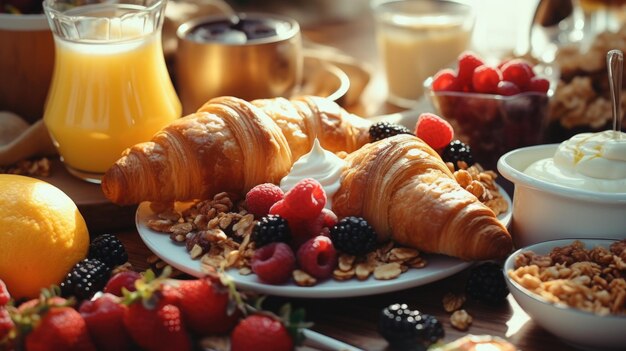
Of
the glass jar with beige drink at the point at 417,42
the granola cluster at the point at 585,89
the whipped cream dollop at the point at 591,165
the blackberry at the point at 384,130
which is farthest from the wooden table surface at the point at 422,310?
the glass jar with beige drink at the point at 417,42

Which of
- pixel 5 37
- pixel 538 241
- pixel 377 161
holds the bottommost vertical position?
pixel 538 241

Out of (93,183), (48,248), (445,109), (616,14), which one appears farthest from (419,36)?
(48,248)

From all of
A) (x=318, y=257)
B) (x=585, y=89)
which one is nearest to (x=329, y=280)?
(x=318, y=257)


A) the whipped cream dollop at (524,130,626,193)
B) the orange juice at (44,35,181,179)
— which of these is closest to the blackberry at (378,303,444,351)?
the whipped cream dollop at (524,130,626,193)

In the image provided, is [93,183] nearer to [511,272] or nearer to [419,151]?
[419,151]

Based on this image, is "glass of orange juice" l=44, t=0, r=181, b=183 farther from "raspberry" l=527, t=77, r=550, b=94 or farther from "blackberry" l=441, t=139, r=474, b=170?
"raspberry" l=527, t=77, r=550, b=94

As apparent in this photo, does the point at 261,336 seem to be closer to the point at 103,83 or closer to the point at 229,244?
the point at 229,244
